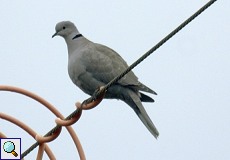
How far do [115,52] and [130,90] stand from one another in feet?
1.63

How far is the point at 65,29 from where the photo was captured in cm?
713

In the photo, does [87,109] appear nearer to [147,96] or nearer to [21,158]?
[21,158]

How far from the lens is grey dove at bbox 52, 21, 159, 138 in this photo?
6445mm

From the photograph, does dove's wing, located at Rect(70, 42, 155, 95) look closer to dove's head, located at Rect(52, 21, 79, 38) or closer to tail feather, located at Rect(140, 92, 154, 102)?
tail feather, located at Rect(140, 92, 154, 102)

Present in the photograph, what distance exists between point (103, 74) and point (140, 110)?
1.66 ft

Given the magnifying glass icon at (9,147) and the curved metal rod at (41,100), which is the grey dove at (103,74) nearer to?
the magnifying glass icon at (9,147)

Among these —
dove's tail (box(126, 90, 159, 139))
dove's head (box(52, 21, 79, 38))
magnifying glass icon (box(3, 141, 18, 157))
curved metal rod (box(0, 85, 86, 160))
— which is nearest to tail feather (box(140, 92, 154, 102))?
dove's tail (box(126, 90, 159, 139))

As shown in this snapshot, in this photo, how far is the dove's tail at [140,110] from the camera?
621cm

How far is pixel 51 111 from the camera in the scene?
15.4 ft

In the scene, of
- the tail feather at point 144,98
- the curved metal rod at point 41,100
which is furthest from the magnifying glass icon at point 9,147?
the tail feather at point 144,98

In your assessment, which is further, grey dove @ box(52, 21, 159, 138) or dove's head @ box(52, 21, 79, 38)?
dove's head @ box(52, 21, 79, 38)

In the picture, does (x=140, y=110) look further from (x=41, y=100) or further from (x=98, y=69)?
(x=41, y=100)

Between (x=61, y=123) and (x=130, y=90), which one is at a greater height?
(x=130, y=90)

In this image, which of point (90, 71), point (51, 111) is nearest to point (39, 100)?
point (51, 111)
